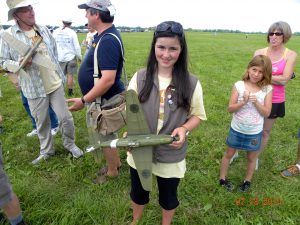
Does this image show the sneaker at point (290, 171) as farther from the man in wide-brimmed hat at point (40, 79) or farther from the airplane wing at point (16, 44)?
the airplane wing at point (16, 44)

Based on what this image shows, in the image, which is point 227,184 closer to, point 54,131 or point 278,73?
point 278,73

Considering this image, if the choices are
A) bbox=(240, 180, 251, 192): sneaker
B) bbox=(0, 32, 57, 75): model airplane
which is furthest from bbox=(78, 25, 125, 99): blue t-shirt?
bbox=(240, 180, 251, 192): sneaker

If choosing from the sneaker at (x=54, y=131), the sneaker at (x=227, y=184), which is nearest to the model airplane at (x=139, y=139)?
the sneaker at (x=227, y=184)

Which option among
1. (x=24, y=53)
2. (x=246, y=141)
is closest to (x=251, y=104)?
(x=246, y=141)

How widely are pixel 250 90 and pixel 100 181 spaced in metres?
2.42

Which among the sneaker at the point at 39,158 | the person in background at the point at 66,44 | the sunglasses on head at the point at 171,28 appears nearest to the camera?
the sunglasses on head at the point at 171,28

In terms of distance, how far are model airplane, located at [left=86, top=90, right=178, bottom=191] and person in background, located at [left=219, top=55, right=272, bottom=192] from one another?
1.43 metres

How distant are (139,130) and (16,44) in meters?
2.26

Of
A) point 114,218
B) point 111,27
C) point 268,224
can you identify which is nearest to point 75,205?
point 114,218

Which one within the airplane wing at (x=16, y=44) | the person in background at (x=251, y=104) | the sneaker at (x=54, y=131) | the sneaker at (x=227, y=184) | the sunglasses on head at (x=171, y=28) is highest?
the sunglasses on head at (x=171, y=28)

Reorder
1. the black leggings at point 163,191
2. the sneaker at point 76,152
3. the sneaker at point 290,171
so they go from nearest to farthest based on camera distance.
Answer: the black leggings at point 163,191
the sneaker at point 290,171
the sneaker at point 76,152

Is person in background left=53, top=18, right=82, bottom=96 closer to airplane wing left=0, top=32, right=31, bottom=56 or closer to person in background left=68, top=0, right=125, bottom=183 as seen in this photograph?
airplane wing left=0, top=32, right=31, bottom=56

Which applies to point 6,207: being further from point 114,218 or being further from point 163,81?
point 163,81

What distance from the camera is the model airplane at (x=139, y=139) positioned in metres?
2.21
